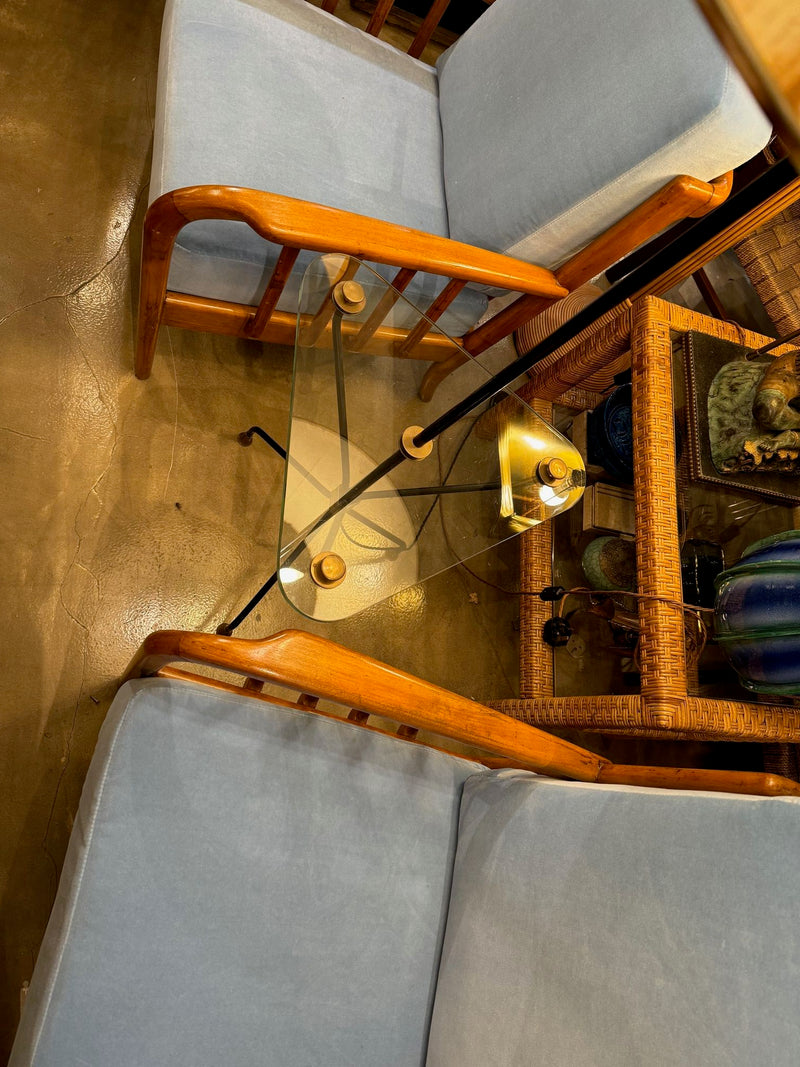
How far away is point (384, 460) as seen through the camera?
126 centimetres

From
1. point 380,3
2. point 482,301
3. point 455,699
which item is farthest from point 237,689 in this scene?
point 380,3

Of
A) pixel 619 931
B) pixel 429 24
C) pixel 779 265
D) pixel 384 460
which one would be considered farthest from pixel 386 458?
pixel 779 265

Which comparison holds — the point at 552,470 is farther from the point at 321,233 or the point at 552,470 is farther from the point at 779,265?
the point at 779,265

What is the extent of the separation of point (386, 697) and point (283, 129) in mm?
965

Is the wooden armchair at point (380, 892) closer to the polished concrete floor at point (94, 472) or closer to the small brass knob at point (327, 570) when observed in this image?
the small brass knob at point (327, 570)

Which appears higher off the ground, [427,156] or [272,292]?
[427,156]

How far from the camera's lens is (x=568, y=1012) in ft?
3.14

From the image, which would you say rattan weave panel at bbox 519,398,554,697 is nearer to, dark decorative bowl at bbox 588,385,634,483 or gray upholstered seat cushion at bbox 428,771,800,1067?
dark decorative bowl at bbox 588,385,634,483

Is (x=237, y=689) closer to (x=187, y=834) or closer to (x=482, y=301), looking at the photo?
(x=187, y=834)

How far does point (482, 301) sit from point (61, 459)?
0.86m

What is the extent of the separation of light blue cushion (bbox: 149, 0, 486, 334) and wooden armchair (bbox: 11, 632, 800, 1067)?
26.4 inches

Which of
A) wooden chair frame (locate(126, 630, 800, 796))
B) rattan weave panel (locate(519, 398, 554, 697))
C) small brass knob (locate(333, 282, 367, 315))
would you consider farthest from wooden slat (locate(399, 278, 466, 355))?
wooden chair frame (locate(126, 630, 800, 796))

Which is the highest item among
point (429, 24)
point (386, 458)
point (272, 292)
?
point (429, 24)

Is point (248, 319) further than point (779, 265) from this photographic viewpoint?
No
